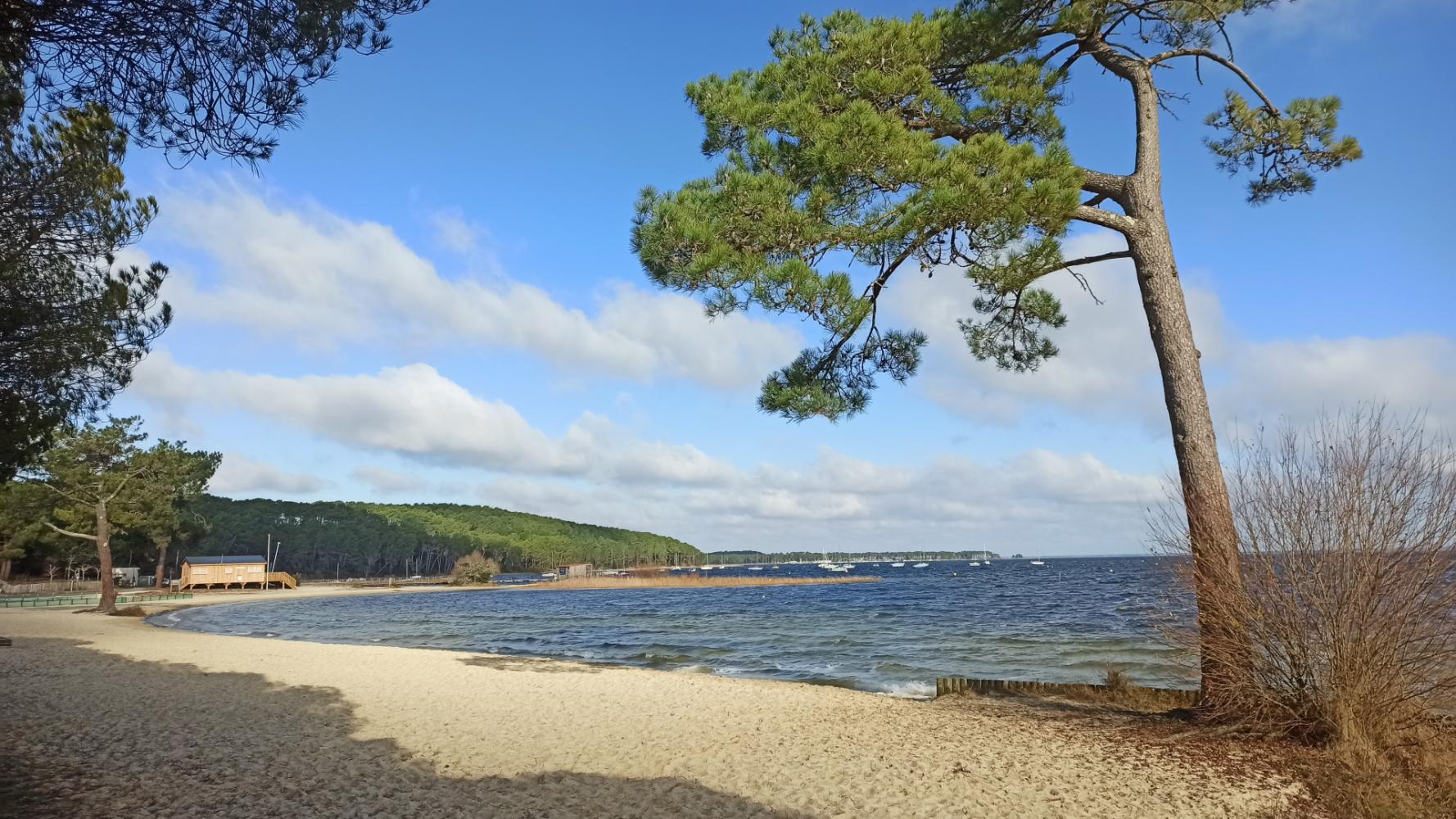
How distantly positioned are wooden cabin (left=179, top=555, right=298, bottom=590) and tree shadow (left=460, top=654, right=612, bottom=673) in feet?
188

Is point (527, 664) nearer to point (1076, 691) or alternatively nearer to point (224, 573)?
point (1076, 691)

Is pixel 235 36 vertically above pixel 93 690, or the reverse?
pixel 235 36

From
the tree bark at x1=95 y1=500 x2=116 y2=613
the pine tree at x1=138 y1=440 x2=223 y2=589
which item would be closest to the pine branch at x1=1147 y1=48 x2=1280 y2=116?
the tree bark at x1=95 y1=500 x2=116 y2=613

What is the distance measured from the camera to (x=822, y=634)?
2455 cm

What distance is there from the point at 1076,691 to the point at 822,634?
1564 cm

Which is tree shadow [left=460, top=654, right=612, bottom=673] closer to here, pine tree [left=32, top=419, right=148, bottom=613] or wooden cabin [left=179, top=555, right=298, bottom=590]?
pine tree [left=32, top=419, right=148, bottom=613]

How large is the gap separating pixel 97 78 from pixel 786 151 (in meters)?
5.80

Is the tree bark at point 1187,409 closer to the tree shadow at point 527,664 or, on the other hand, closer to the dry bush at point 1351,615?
the dry bush at point 1351,615

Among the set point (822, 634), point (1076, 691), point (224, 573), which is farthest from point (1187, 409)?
point (224, 573)

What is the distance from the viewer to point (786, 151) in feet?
26.7

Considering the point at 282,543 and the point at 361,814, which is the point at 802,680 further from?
the point at 282,543

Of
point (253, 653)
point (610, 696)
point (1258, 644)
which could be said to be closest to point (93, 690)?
point (253, 653)

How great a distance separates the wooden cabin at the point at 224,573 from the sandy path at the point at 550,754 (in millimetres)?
59635

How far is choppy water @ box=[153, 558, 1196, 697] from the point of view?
15.0 metres
